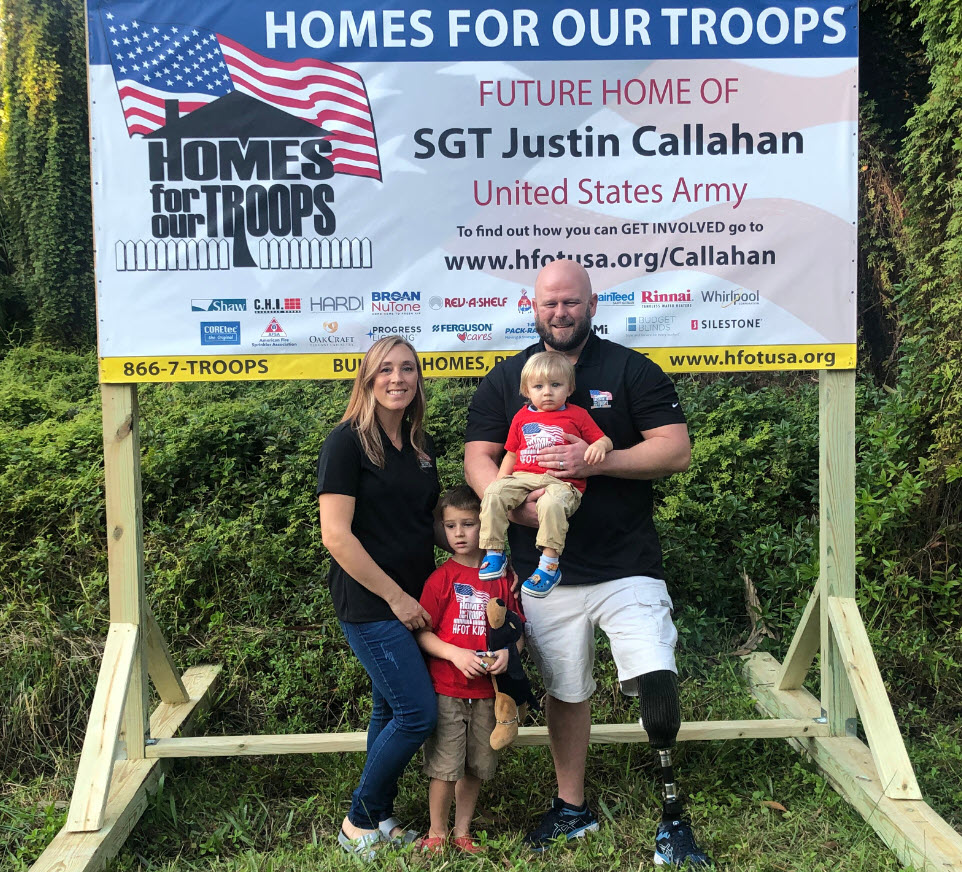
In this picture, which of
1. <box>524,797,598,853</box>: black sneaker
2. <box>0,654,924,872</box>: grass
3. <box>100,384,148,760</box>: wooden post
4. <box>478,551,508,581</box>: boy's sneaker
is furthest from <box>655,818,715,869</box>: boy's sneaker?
<box>100,384,148,760</box>: wooden post

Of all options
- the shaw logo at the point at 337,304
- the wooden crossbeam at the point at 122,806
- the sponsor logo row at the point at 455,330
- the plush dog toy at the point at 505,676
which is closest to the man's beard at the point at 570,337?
the sponsor logo row at the point at 455,330

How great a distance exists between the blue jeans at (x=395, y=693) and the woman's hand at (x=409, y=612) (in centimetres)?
5

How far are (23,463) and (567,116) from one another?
3.84 metres

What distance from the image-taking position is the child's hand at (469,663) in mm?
3238

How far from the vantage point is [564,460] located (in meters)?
3.18

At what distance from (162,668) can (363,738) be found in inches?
41.8

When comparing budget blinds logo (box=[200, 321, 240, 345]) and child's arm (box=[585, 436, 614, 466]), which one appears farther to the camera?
budget blinds logo (box=[200, 321, 240, 345])

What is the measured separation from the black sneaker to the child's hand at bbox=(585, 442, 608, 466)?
4.46 feet

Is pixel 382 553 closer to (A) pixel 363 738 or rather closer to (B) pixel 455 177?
(A) pixel 363 738

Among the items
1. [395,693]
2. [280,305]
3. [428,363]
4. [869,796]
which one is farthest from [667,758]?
[280,305]

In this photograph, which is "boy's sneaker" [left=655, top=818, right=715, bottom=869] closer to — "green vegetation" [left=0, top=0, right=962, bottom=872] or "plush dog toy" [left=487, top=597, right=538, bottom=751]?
"green vegetation" [left=0, top=0, right=962, bottom=872]

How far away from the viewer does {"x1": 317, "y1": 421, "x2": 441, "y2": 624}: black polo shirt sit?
10.7 feet

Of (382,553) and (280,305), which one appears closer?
(382,553)

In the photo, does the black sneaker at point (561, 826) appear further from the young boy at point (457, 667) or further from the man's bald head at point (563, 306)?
the man's bald head at point (563, 306)
